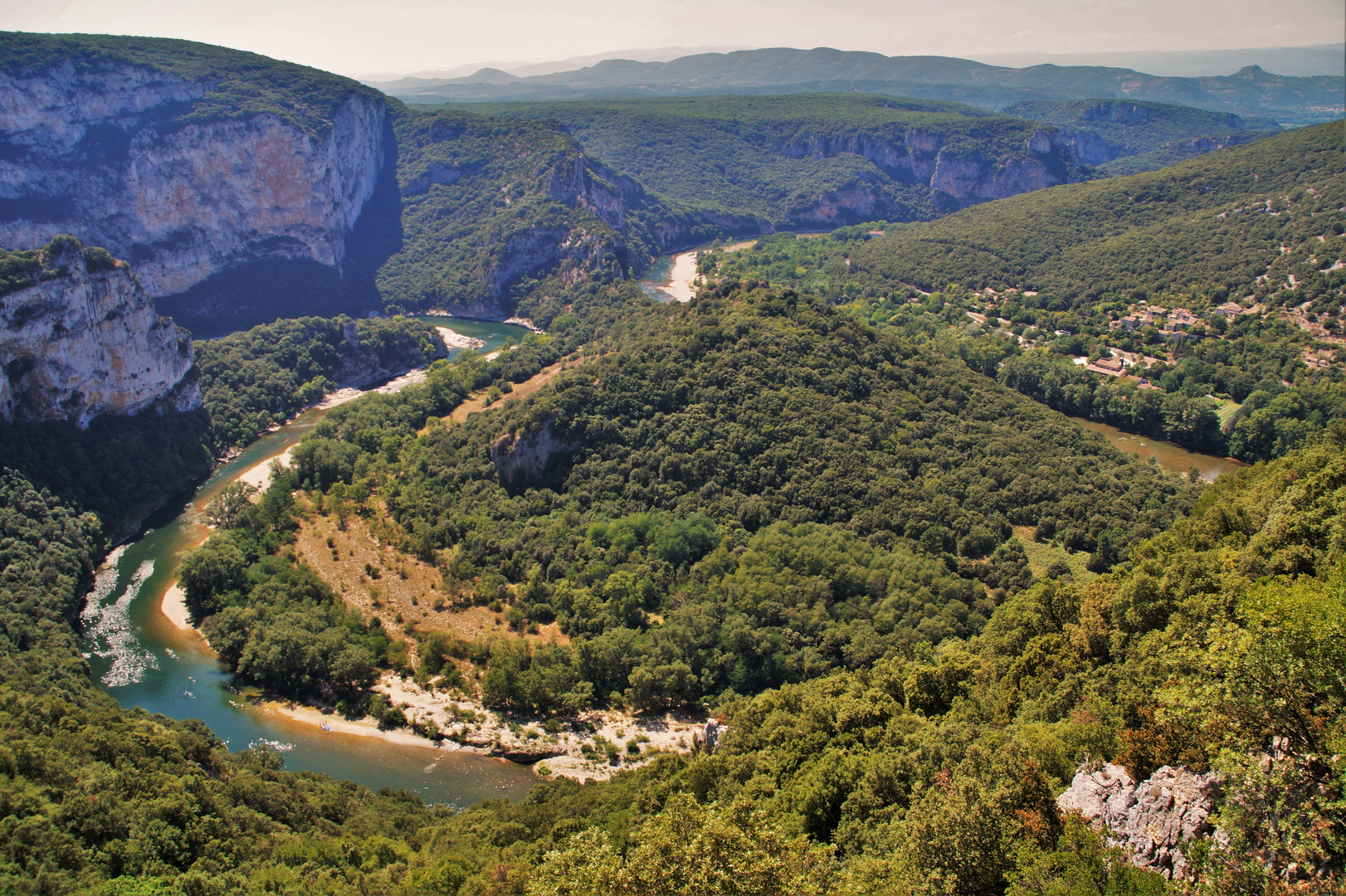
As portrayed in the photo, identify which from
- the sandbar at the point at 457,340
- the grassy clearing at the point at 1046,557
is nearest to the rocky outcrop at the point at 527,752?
the grassy clearing at the point at 1046,557

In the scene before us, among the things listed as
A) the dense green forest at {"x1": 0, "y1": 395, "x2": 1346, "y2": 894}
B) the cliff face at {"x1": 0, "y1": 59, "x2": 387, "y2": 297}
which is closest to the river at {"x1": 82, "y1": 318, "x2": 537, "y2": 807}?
the dense green forest at {"x1": 0, "y1": 395, "x2": 1346, "y2": 894}

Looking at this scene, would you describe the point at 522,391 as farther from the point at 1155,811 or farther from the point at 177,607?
the point at 1155,811

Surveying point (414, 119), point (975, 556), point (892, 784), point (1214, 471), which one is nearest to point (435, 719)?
point (892, 784)

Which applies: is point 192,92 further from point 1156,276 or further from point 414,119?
point 1156,276

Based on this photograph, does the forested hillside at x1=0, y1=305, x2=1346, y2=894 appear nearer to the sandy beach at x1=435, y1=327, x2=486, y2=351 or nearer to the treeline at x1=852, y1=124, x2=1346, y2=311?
the treeline at x1=852, y1=124, x2=1346, y2=311

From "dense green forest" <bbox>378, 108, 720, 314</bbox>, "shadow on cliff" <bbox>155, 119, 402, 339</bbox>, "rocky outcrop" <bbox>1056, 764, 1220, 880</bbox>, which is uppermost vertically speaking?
"dense green forest" <bbox>378, 108, 720, 314</bbox>

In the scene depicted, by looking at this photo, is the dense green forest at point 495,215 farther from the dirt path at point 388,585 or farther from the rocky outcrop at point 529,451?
the dirt path at point 388,585

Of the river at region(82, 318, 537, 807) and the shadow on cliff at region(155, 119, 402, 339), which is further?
the shadow on cliff at region(155, 119, 402, 339)

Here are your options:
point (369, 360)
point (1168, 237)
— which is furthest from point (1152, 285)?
point (369, 360)
